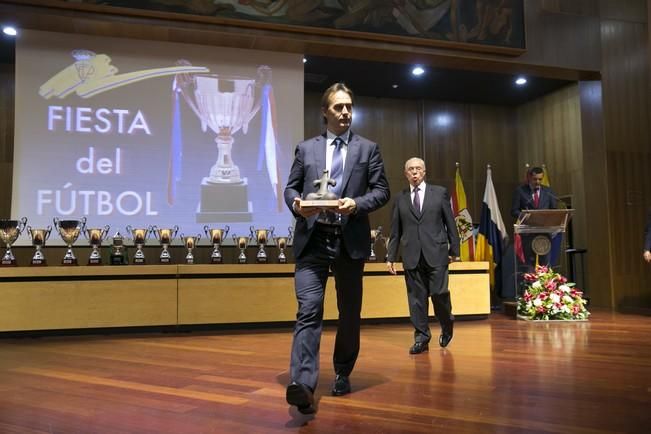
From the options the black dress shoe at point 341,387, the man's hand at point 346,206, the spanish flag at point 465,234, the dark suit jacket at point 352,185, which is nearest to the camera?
the man's hand at point 346,206

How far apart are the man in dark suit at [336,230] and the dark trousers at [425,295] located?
4.19 feet

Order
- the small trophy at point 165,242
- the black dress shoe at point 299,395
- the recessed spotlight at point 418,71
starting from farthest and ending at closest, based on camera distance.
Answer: the recessed spotlight at point 418,71
the small trophy at point 165,242
the black dress shoe at point 299,395

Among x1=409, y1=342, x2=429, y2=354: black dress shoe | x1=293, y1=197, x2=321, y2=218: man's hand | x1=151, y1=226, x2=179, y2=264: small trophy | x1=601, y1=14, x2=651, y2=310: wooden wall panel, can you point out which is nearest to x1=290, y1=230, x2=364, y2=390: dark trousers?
x1=293, y1=197, x2=321, y2=218: man's hand

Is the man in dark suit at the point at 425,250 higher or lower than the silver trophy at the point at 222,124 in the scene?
lower

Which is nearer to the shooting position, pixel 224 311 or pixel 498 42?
pixel 224 311

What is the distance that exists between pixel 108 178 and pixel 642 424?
5.52 m

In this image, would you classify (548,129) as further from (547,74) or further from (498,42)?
(498,42)

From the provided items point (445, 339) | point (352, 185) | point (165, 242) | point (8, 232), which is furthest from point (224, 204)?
point (352, 185)

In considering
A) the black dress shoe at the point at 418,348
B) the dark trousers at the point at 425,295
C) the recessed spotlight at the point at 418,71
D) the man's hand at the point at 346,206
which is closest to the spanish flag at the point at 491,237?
the recessed spotlight at the point at 418,71

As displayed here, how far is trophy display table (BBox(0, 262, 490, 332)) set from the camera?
4789mm

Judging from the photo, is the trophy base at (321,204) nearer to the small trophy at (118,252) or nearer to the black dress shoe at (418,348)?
the black dress shoe at (418,348)

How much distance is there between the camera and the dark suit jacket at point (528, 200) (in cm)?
612

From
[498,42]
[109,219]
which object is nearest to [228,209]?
[109,219]

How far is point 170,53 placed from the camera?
628 centimetres
